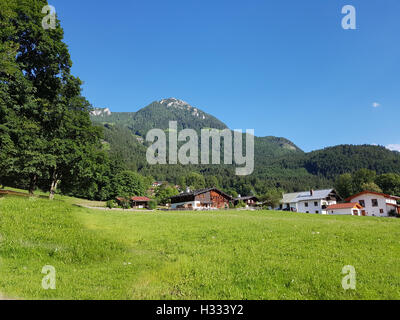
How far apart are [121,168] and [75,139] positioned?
226 feet

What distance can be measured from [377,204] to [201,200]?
56.4 meters

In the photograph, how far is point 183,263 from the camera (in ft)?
28.0

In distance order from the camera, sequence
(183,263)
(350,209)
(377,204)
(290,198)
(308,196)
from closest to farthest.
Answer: (183,263)
(377,204)
(350,209)
(308,196)
(290,198)

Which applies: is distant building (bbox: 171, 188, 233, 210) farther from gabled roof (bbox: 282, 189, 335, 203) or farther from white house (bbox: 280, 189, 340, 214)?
white house (bbox: 280, 189, 340, 214)

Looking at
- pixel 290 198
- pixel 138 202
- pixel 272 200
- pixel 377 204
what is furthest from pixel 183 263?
pixel 290 198

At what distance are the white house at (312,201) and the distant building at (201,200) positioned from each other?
2442 centimetres

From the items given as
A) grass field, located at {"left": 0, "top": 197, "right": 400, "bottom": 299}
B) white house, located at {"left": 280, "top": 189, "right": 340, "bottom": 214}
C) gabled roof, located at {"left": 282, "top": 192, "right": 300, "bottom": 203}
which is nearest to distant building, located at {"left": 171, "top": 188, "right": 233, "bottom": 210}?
gabled roof, located at {"left": 282, "top": 192, "right": 300, "bottom": 203}

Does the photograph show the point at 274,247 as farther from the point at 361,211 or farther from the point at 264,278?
the point at 361,211

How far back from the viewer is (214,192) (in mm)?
97000

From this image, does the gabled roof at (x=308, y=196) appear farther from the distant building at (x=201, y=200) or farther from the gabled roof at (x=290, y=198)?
the distant building at (x=201, y=200)

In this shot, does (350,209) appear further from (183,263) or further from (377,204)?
(183,263)

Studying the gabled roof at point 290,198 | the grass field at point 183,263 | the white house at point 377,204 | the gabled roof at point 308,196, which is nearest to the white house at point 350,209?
the white house at point 377,204

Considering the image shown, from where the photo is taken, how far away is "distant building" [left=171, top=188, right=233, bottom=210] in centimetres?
9012

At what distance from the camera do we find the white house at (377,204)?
72562mm
